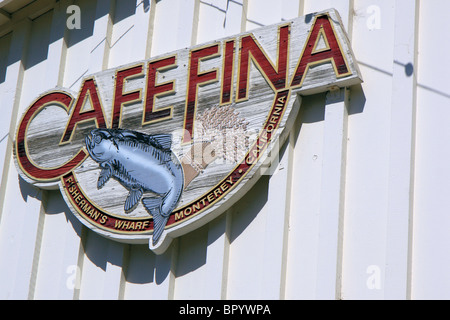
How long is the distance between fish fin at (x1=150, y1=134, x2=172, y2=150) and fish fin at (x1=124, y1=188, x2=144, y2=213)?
472 mm

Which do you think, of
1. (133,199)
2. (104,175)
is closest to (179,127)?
(133,199)

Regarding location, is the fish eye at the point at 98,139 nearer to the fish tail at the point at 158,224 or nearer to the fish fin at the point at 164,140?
the fish fin at the point at 164,140

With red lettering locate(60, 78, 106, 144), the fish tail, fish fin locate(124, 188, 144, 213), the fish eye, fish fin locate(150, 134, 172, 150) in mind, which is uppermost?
red lettering locate(60, 78, 106, 144)

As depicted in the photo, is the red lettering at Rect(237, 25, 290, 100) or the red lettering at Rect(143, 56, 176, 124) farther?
the red lettering at Rect(143, 56, 176, 124)

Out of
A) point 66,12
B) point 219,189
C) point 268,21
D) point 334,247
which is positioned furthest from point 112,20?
point 334,247

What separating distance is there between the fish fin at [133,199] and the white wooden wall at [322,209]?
1.34 feet

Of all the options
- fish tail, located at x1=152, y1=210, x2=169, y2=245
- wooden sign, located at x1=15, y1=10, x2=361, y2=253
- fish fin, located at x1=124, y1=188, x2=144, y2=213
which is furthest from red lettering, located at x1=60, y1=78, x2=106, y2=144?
fish tail, located at x1=152, y1=210, x2=169, y2=245

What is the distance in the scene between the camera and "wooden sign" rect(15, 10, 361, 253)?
353 inches

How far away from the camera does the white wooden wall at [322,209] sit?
8.23 meters

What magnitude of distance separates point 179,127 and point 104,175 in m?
0.91

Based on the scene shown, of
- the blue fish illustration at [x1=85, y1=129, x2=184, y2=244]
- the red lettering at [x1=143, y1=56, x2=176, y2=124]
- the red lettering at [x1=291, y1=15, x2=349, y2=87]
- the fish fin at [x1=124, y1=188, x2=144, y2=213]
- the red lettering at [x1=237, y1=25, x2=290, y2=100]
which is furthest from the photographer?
the red lettering at [x1=143, y1=56, x2=176, y2=124]

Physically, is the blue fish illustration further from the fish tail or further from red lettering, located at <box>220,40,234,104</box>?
red lettering, located at <box>220,40,234,104</box>

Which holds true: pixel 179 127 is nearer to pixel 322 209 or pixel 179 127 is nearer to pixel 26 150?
pixel 322 209

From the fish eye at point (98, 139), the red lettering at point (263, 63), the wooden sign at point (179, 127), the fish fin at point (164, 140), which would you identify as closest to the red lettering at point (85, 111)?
the wooden sign at point (179, 127)
